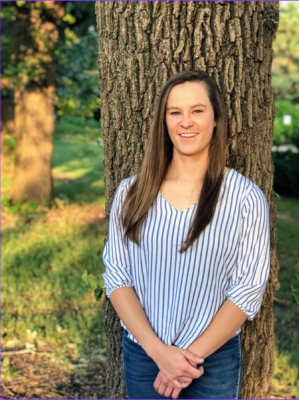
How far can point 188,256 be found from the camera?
233cm

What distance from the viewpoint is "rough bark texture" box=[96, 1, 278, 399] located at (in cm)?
276

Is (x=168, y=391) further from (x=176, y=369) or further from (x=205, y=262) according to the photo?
(x=205, y=262)

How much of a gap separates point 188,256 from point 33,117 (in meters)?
9.12

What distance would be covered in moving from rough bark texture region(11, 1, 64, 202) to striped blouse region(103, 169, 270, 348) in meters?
8.86

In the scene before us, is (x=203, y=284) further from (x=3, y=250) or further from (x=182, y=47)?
(x=3, y=250)

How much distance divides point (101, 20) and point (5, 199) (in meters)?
8.64

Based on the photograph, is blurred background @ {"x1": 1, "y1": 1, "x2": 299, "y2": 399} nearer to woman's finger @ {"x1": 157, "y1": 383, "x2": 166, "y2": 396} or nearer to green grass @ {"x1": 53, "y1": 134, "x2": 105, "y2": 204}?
green grass @ {"x1": 53, "y1": 134, "x2": 105, "y2": 204}

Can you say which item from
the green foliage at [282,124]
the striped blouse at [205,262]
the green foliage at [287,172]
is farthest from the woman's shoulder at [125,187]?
the green foliage at [282,124]

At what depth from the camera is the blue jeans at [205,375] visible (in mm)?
2381

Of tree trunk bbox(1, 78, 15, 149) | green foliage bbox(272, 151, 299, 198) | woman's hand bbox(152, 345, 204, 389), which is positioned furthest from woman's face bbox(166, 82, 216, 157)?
tree trunk bbox(1, 78, 15, 149)

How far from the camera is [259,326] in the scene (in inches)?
119

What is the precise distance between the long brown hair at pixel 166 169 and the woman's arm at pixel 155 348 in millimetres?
244

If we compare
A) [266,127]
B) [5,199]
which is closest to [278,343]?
[266,127]

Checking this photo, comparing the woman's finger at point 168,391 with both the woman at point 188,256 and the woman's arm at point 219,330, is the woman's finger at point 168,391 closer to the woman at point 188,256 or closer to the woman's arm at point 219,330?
the woman at point 188,256
